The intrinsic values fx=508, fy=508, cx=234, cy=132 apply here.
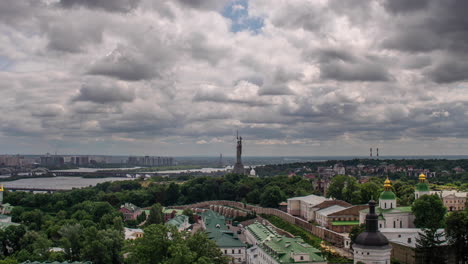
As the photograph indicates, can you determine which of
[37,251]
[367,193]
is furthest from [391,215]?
[37,251]

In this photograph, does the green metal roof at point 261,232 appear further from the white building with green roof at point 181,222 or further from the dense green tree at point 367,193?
the dense green tree at point 367,193

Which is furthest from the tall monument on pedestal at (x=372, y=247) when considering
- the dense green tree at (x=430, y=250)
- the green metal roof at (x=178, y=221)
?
the green metal roof at (x=178, y=221)

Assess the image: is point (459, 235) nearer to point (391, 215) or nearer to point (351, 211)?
point (391, 215)

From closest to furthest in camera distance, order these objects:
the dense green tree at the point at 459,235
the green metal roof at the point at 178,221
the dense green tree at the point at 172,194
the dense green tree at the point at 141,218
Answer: the dense green tree at the point at 459,235 < the green metal roof at the point at 178,221 < the dense green tree at the point at 141,218 < the dense green tree at the point at 172,194

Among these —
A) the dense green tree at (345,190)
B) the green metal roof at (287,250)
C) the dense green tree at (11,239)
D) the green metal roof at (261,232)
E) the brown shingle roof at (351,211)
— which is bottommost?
the dense green tree at (11,239)

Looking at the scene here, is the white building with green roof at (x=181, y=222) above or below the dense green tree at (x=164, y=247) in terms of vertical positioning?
below

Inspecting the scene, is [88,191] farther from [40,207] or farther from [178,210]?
[178,210]

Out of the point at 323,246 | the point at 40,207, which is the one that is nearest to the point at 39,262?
the point at 323,246

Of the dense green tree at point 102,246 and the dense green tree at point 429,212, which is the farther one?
the dense green tree at point 102,246
